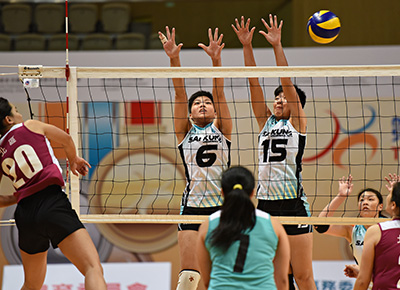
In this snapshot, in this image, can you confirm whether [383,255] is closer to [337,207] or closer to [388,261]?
[388,261]

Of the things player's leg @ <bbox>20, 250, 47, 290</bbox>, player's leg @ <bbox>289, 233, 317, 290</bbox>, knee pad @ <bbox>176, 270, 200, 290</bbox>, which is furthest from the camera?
player's leg @ <bbox>289, 233, 317, 290</bbox>

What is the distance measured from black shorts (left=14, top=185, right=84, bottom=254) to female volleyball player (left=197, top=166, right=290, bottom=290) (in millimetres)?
1107

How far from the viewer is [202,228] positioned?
3604 mm

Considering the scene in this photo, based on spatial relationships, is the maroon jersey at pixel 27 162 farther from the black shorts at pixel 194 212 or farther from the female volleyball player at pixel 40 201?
the black shorts at pixel 194 212

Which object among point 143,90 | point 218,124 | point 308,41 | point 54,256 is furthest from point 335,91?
point 54,256

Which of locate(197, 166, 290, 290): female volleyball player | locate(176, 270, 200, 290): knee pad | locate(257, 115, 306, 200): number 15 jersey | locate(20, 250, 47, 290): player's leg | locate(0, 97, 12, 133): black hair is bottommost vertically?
locate(176, 270, 200, 290): knee pad

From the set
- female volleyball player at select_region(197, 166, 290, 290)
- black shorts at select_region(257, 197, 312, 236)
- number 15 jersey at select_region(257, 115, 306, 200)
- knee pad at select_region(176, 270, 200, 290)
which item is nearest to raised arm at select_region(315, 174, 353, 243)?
black shorts at select_region(257, 197, 312, 236)

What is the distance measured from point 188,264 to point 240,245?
1.80 metres

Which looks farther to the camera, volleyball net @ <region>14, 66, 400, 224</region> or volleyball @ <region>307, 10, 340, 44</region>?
volleyball net @ <region>14, 66, 400, 224</region>

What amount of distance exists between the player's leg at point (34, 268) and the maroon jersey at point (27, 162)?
0.46 metres

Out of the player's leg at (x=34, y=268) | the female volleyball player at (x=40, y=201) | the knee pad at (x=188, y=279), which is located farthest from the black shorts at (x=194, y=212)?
the player's leg at (x=34, y=268)

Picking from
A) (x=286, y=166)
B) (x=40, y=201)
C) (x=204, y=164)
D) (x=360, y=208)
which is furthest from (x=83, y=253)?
(x=360, y=208)

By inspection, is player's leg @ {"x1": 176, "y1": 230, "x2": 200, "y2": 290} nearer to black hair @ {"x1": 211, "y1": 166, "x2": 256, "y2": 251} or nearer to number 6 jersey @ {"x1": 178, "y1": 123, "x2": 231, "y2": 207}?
number 6 jersey @ {"x1": 178, "y1": 123, "x2": 231, "y2": 207}

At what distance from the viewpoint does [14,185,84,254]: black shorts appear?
416cm
